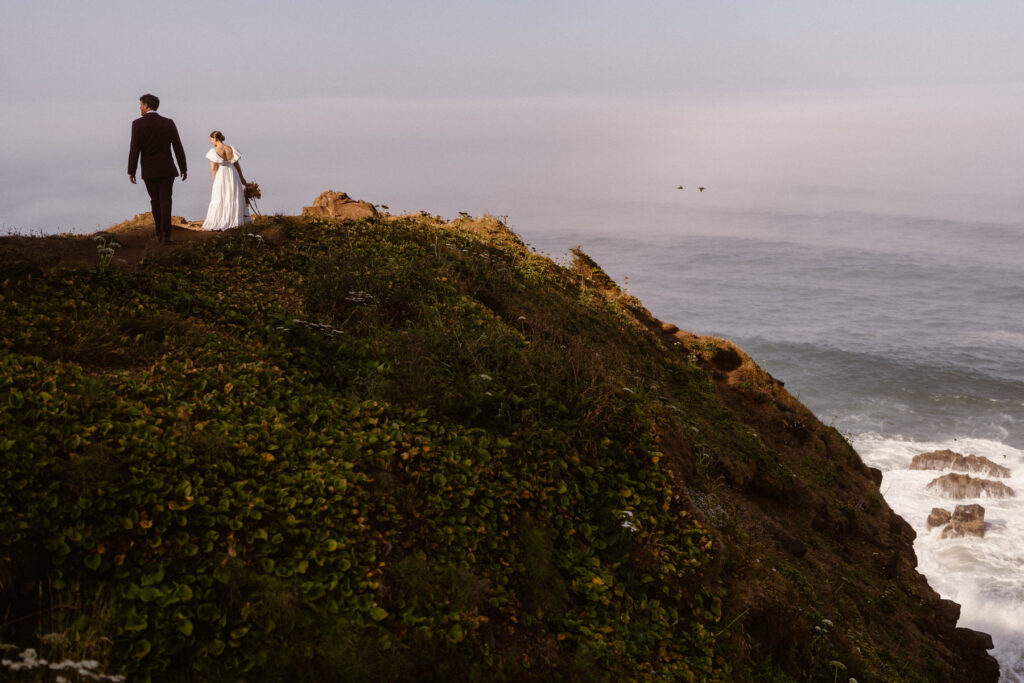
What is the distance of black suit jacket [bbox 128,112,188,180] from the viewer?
11.7 m

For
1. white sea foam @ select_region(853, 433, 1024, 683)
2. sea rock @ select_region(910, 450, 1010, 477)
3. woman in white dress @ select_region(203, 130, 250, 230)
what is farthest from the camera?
sea rock @ select_region(910, 450, 1010, 477)

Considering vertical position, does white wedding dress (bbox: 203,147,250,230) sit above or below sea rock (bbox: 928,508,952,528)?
above

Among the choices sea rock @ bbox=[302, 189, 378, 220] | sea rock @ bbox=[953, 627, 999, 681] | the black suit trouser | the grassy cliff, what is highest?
sea rock @ bbox=[302, 189, 378, 220]

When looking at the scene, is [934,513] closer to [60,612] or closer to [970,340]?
[60,612]

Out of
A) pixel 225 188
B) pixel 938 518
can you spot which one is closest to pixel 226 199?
pixel 225 188

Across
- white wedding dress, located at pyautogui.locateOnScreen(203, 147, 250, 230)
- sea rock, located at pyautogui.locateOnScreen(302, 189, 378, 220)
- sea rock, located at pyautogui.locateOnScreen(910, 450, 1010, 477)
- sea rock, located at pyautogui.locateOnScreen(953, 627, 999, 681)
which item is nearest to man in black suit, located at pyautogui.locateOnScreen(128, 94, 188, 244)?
white wedding dress, located at pyautogui.locateOnScreen(203, 147, 250, 230)

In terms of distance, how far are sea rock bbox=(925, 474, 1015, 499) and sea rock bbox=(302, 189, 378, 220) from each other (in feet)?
94.4

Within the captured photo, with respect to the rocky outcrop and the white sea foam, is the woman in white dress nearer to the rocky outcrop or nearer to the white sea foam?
the white sea foam

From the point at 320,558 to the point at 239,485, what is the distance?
1.04m

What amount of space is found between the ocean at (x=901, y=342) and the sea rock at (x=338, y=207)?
5611mm

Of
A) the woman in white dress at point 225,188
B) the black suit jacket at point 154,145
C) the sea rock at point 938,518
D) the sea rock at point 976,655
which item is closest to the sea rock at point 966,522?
the sea rock at point 938,518

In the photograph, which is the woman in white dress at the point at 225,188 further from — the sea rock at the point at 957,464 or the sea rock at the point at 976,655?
the sea rock at the point at 957,464

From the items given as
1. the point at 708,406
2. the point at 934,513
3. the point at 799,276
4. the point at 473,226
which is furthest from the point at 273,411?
the point at 799,276

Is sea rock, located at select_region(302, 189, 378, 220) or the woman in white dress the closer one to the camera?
the woman in white dress
